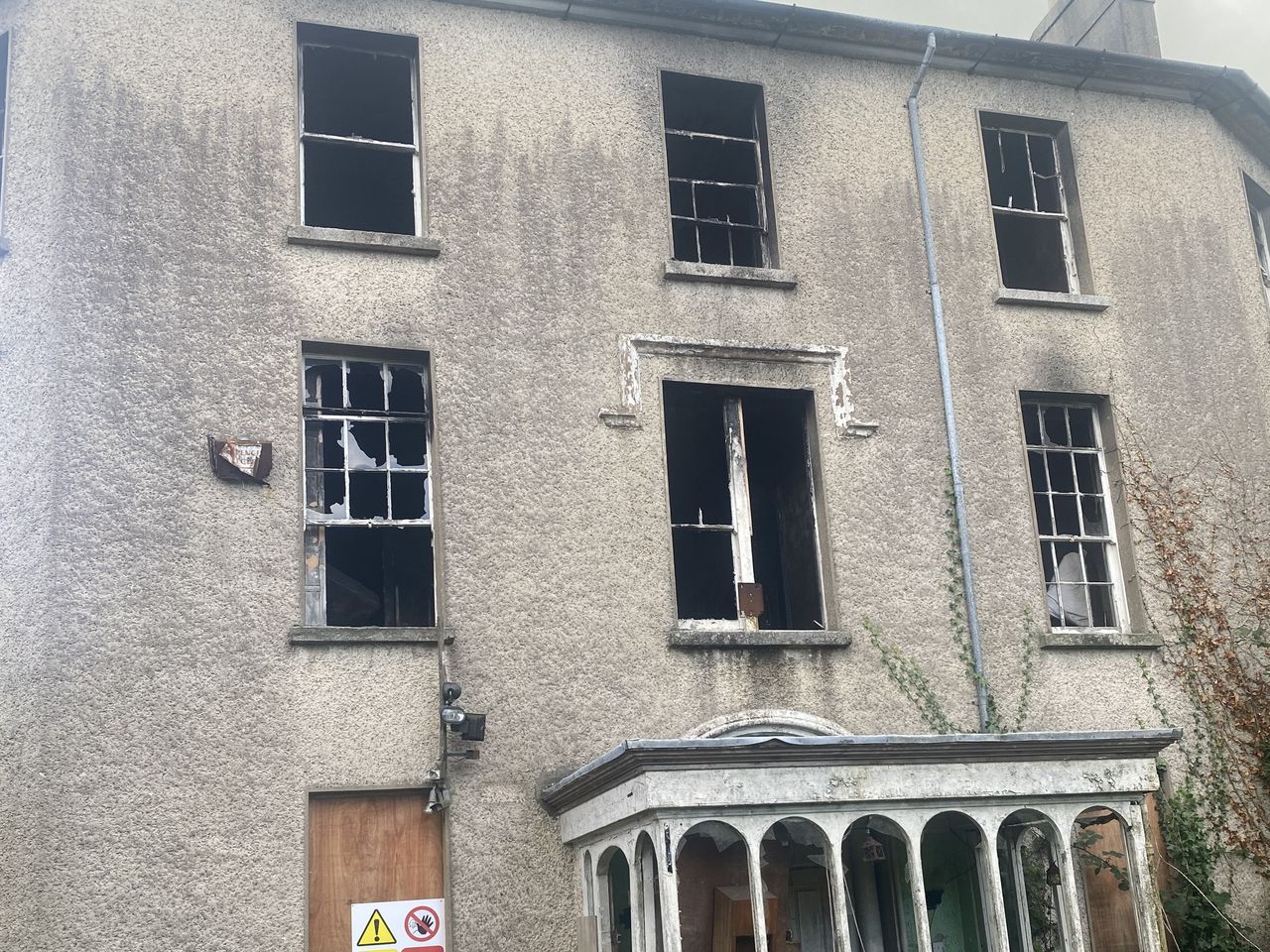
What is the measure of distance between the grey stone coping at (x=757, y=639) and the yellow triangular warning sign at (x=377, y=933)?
2.94 m

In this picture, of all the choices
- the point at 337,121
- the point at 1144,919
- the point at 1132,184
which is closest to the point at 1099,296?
the point at 1132,184

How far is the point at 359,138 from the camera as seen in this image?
12.3 m

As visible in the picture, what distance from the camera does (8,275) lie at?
11117 mm

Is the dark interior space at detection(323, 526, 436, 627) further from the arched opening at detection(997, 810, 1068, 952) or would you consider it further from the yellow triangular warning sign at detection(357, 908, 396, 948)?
the arched opening at detection(997, 810, 1068, 952)

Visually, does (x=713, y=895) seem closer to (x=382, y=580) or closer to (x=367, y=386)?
(x=382, y=580)

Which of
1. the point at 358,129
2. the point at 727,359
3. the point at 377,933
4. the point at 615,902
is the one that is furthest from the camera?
the point at 358,129

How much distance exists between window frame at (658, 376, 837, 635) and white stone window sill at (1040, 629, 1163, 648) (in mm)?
1964

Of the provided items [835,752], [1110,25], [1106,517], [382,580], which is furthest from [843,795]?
[1110,25]

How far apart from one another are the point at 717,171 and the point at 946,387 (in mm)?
3149

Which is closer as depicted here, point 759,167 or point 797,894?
point 797,894

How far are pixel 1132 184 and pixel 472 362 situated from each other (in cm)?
696

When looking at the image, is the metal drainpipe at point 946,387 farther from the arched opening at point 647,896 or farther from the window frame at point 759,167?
the arched opening at point 647,896

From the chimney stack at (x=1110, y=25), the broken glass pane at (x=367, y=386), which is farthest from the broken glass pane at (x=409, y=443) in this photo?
the chimney stack at (x=1110, y=25)

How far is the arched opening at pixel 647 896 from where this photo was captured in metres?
9.72
